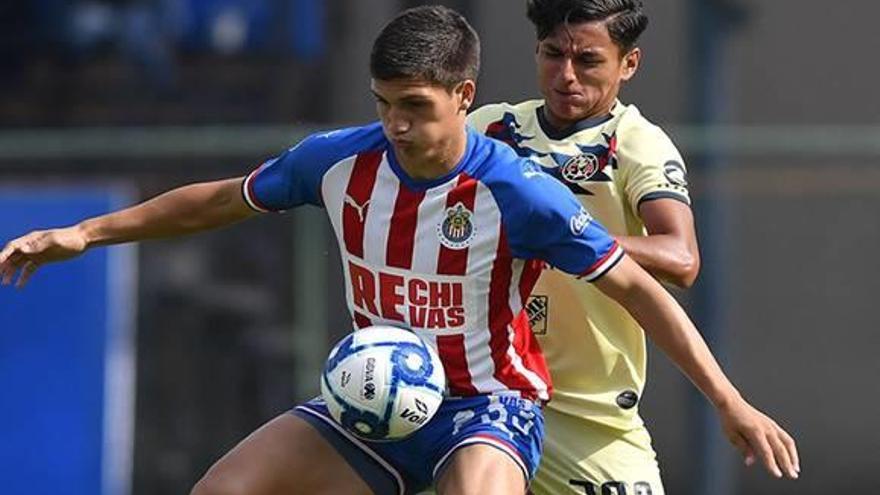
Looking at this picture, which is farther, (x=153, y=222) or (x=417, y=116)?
(x=153, y=222)

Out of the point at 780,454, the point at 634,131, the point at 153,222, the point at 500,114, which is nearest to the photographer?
the point at 780,454

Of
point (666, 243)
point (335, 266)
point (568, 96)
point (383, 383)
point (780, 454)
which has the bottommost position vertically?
point (335, 266)

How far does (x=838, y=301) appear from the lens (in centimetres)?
1125

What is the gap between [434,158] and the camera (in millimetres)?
5684

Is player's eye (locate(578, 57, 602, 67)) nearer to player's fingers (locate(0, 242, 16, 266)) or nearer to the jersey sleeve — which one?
the jersey sleeve

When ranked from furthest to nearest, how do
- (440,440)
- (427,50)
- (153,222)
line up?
1. (153,222)
2. (440,440)
3. (427,50)

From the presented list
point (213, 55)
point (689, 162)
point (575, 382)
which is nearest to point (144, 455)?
point (213, 55)

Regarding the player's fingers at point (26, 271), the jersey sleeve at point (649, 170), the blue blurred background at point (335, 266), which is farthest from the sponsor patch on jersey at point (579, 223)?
the blue blurred background at point (335, 266)

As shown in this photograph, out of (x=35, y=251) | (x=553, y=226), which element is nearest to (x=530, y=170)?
(x=553, y=226)

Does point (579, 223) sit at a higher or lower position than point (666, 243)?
higher

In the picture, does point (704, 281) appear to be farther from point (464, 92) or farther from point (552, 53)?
point (464, 92)

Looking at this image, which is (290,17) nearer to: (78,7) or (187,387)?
(78,7)

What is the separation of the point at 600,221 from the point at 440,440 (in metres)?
0.88

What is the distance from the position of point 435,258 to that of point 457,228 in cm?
10
